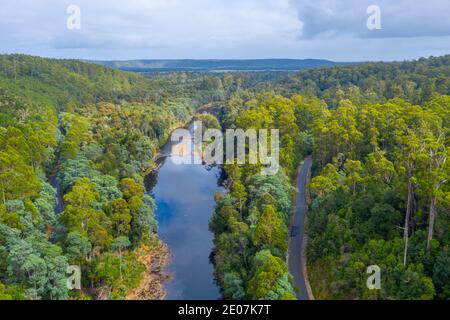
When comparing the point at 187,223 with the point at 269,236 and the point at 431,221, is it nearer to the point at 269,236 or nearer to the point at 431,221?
the point at 269,236

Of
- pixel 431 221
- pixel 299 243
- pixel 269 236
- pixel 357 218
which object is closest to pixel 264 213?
pixel 269 236

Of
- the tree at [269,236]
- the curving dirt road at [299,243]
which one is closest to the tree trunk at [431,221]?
the curving dirt road at [299,243]

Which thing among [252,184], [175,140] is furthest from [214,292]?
[175,140]

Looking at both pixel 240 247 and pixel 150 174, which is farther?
pixel 150 174

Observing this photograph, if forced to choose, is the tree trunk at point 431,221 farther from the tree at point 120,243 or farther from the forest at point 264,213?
the tree at point 120,243
